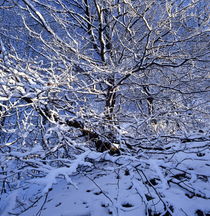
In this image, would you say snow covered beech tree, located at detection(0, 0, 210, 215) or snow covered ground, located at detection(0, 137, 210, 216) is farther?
snow covered beech tree, located at detection(0, 0, 210, 215)

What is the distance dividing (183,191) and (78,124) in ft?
5.30

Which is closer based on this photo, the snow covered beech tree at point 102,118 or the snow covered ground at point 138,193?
the snow covered ground at point 138,193

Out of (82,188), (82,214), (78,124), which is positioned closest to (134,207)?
(82,214)

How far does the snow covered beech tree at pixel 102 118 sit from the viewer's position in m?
1.44

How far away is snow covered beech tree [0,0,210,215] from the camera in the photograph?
144 centimetres

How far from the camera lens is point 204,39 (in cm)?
346

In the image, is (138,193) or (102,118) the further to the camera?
(102,118)

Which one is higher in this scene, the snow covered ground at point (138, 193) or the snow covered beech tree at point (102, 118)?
the snow covered beech tree at point (102, 118)

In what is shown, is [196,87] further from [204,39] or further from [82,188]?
[82,188]

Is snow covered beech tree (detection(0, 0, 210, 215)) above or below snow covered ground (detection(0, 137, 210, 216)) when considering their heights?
above

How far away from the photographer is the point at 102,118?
8.71ft

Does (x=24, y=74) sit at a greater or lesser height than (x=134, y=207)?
greater

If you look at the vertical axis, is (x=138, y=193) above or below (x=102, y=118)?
below

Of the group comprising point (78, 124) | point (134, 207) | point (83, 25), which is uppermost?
point (83, 25)
